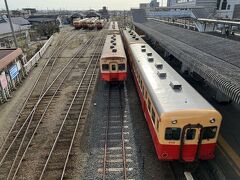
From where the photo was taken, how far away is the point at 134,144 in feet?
44.9

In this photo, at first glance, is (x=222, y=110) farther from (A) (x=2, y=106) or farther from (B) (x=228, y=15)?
(B) (x=228, y=15)

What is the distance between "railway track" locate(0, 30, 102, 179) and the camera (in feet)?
40.5

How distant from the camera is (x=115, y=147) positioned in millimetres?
13484

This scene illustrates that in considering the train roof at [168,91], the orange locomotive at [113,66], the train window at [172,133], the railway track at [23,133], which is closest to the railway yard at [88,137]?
the railway track at [23,133]

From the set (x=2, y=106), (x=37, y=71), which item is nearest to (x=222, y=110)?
(x=2, y=106)

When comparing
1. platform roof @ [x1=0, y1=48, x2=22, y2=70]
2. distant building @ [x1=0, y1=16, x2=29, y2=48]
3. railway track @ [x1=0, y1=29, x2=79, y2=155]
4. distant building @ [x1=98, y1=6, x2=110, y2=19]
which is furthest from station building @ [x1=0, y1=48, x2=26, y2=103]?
distant building @ [x1=98, y1=6, x2=110, y2=19]

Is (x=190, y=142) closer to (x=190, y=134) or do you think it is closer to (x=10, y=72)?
(x=190, y=134)

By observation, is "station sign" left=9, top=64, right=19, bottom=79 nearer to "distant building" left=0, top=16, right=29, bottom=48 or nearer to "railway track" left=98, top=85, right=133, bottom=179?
"railway track" left=98, top=85, right=133, bottom=179

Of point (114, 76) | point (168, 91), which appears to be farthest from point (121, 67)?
point (168, 91)

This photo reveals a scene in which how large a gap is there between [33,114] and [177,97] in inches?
443

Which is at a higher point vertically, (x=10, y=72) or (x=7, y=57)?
(x=7, y=57)

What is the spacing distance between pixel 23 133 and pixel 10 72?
9103mm

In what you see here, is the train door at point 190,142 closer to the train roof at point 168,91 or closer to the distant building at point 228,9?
the train roof at point 168,91

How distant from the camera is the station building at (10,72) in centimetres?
2012
